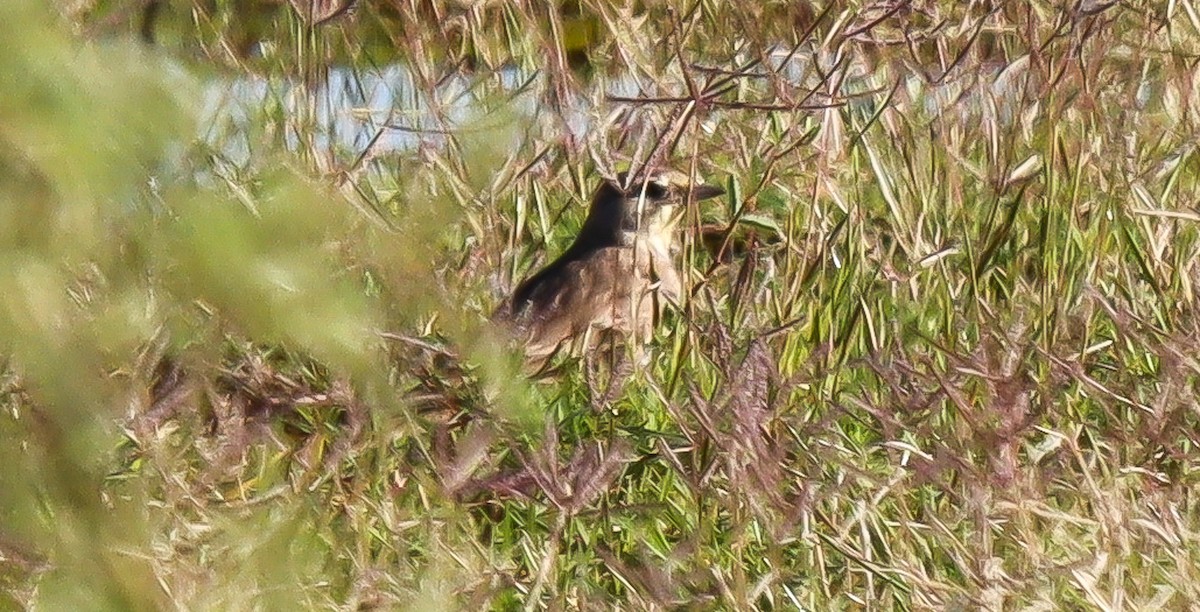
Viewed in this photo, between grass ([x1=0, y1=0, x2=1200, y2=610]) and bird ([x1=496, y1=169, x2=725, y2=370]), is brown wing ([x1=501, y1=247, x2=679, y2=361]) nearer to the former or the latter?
bird ([x1=496, y1=169, x2=725, y2=370])

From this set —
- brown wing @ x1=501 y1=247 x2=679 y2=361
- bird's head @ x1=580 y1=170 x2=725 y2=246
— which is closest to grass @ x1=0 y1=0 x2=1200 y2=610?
bird's head @ x1=580 y1=170 x2=725 y2=246

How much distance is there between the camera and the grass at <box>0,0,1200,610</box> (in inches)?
83.0

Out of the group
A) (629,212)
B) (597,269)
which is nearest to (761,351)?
(597,269)

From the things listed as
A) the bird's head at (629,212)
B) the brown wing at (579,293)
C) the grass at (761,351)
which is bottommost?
the brown wing at (579,293)

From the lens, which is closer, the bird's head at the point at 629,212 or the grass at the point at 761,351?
the grass at the point at 761,351

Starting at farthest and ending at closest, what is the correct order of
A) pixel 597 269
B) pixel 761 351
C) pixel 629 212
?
pixel 629 212
pixel 597 269
pixel 761 351

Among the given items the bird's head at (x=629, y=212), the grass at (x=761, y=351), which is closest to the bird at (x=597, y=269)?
the bird's head at (x=629, y=212)

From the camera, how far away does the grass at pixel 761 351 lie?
6.92ft

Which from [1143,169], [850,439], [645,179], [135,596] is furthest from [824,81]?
[135,596]

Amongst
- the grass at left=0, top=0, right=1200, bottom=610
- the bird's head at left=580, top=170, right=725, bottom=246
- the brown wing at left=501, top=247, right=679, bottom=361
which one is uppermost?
the grass at left=0, top=0, right=1200, bottom=610

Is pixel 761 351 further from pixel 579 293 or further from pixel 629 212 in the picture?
pixel 629 212

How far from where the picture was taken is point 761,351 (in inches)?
101

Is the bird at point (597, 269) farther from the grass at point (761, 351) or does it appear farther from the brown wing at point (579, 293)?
the grass at point (761, 351)

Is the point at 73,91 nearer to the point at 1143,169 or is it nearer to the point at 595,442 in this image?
the point at 595,442
